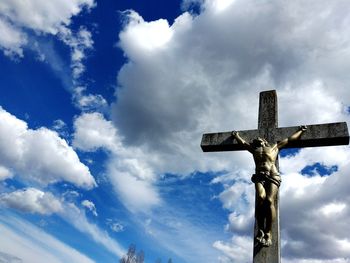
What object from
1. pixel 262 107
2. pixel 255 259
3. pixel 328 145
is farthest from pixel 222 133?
pixel 255 259

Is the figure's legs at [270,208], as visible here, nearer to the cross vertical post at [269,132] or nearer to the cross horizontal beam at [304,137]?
the cross vertical post at [269,132]

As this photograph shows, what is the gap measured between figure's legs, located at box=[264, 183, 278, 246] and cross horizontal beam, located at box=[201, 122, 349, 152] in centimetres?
122

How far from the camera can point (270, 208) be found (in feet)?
20.2

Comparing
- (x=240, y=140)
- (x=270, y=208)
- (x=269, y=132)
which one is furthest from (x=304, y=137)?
(x=270, y=208)

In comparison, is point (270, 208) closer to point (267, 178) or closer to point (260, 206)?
point (260, 206)

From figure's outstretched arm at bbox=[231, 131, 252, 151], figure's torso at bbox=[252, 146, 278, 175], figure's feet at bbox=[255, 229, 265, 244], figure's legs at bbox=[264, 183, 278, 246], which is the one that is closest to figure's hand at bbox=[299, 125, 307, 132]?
figure's torso at bbox=[252, 146, 278, 175]

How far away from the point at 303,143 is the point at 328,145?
0.47m

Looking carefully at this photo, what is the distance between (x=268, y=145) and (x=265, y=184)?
0.98 meters

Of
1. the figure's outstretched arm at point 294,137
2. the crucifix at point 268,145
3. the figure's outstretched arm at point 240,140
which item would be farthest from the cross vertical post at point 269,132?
the figure's outstretched arm at point 240,140

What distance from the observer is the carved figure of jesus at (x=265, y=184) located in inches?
240

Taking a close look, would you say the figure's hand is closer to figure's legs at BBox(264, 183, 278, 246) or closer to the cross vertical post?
the cross vertical post

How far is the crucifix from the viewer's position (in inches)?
237

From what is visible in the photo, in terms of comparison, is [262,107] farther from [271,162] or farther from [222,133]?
[271,162]

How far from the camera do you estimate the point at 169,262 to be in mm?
113125
